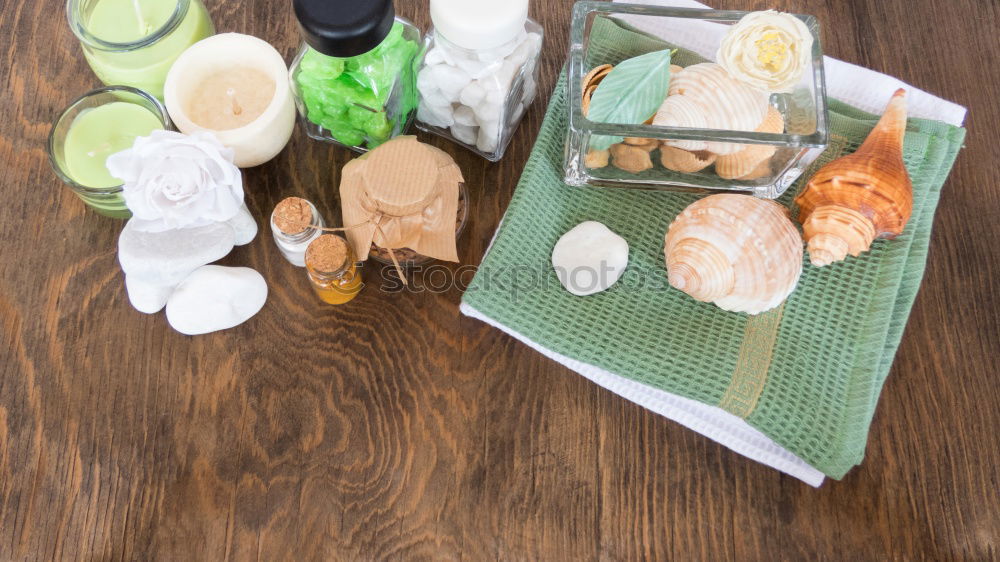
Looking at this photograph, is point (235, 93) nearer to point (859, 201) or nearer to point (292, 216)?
point (292, 216)

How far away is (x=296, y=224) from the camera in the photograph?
0.41 meters

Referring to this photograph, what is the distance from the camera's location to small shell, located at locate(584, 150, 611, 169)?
0.44 m

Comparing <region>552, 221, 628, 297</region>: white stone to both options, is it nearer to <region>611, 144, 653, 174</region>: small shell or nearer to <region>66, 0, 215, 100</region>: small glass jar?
<region>611, 144, 653, 174</region>: small shell

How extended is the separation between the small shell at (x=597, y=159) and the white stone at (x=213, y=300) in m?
0.24

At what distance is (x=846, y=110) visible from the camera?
488 mm

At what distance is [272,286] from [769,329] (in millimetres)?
340

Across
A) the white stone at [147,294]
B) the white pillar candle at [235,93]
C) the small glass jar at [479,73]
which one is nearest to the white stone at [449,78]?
the small glass jar at [479,73]

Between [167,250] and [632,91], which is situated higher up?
[632,91]

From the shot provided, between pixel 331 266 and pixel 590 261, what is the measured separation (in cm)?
16

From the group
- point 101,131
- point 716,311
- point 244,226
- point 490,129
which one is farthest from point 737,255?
point 101,131

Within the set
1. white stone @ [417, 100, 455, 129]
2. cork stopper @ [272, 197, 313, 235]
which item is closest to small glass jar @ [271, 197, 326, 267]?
cork stopper @ [272, 197, 313, 235]

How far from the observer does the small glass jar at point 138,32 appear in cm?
45

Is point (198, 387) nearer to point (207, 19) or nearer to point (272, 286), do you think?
point (272, 286)

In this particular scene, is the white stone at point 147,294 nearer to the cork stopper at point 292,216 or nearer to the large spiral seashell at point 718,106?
the cork stopper at point 292,216
